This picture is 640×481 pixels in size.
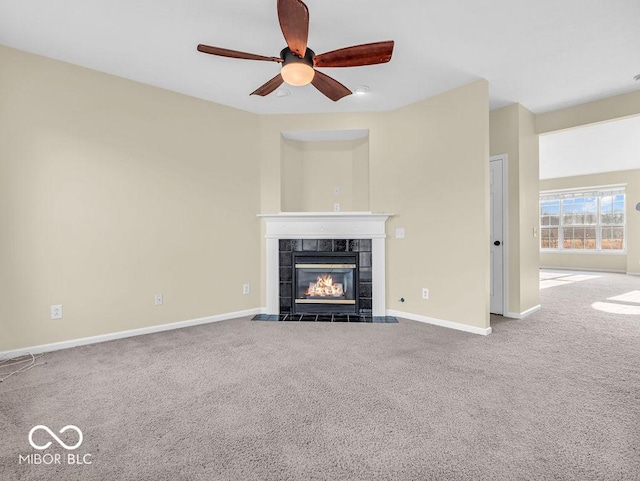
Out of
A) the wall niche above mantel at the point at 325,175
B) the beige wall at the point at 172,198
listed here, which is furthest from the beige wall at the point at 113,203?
the wall niche above mantel at the point at 325,175

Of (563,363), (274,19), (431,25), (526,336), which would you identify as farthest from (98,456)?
(526,336)

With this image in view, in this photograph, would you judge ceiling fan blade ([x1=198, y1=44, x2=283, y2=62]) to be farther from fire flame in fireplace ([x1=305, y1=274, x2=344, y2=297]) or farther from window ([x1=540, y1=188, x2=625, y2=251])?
window ([x1=540, y1=188, x2=625, y2=251])

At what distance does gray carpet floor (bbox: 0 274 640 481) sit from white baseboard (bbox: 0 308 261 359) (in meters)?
0.14

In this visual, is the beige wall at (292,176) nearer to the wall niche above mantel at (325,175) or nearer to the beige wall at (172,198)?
the wall niche above mantel at (325,175)

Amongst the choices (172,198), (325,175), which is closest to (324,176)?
(325,175)

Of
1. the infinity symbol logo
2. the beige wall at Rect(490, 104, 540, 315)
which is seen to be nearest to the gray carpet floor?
the infinity symbol logo

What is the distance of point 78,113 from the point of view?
119 inches

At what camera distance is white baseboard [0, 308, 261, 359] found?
9.07ft

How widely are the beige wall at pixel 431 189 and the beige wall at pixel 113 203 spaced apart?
702 mm

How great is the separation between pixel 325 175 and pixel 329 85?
2116mm

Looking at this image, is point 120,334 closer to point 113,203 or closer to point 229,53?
point 113,203

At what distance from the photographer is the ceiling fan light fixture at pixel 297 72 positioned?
2.07 meters

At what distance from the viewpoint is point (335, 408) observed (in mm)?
1911

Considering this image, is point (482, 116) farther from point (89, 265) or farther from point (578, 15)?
point (89, 265)
